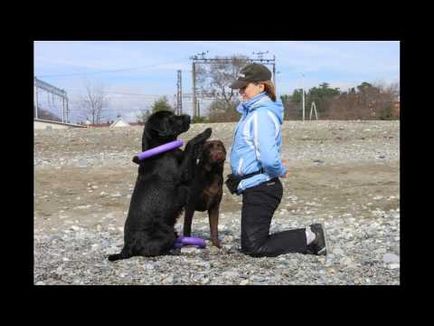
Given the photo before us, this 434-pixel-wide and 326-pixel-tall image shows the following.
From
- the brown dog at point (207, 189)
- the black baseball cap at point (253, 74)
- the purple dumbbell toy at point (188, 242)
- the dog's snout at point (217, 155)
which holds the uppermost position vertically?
the black baseball cap at point (253, 74)

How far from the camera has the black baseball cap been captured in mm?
6684

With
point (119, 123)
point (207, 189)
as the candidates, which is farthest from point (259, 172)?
point (119, 123)

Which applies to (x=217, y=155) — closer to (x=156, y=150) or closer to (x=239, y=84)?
(x=156, y=150)

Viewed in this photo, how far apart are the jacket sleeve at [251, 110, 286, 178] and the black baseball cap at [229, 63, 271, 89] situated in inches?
15.1

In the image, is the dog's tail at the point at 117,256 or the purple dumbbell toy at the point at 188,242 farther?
the purple dumbbell toy at the point at 188,242

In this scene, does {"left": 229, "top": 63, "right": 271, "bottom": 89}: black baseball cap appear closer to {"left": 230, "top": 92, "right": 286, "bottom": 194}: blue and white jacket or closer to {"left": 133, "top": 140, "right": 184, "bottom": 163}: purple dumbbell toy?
{"left": 230, "top": 92, "right": 286, "bottom": 194}: blue and white jacket

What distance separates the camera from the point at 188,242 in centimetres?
698

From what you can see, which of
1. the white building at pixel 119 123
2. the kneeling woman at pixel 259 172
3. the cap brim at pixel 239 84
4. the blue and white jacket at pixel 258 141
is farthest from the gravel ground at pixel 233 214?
the white building at pixel 119 123

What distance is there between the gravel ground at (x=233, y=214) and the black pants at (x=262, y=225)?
172 millimetres

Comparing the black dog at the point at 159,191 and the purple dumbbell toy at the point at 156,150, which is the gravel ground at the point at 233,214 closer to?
the black dog at the point at 159,191

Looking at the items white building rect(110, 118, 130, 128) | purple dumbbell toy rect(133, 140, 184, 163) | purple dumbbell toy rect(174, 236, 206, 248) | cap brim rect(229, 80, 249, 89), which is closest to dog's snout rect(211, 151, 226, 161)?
purple dumbbell toy rect(133, 140, 184, 163)

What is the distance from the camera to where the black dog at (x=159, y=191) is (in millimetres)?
6570

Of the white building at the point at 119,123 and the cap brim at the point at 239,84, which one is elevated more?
the white building at the point at 119,123

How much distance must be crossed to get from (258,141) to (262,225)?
35.9 inches
